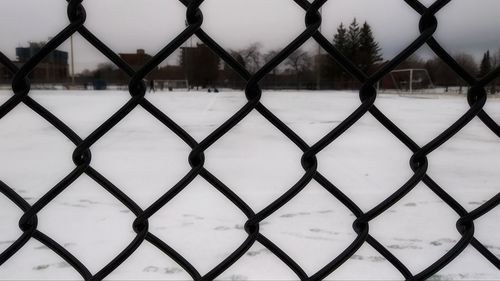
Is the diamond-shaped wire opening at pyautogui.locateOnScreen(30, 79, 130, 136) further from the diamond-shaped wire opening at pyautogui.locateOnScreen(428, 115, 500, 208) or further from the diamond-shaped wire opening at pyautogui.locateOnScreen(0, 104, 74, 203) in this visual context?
the diamond-shaped wire opening at pyautogui.locateOnScreen(428, 115, 500, 208)

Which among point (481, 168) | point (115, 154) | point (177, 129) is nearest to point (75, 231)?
point (177, 129)

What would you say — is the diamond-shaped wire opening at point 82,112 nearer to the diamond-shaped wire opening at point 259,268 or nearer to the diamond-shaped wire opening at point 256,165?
the diamond-shaped wire opening at point 256,165

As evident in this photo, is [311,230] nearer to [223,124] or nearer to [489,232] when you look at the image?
[489,232]

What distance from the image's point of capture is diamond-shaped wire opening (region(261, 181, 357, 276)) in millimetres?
2262

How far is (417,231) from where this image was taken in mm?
2598

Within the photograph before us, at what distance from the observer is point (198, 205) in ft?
9.85

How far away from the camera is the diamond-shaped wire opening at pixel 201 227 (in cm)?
227

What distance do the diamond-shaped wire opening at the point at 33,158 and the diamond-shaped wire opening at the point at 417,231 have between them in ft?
8.38

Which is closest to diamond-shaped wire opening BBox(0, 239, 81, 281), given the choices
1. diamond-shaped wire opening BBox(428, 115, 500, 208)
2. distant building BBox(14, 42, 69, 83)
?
distant building BBox(14, 42, 69, 83)

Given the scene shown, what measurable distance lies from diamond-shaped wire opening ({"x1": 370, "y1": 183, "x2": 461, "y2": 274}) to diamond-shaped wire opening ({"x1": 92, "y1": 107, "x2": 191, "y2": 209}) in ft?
5.51

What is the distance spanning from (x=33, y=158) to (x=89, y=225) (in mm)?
2747

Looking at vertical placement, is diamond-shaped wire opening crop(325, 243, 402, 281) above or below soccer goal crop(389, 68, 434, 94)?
below

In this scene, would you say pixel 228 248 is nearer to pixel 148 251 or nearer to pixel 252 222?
pixel 148 251

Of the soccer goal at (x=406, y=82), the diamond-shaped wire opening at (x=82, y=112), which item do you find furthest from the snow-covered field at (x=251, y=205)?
the soccer goal at (x=406, y=82)
